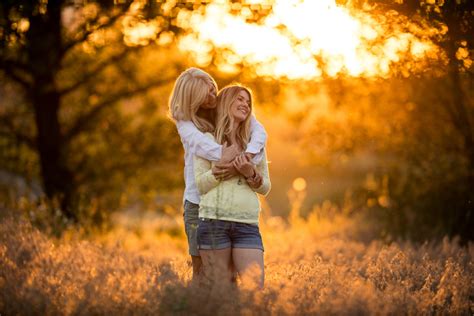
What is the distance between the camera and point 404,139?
35.6ft

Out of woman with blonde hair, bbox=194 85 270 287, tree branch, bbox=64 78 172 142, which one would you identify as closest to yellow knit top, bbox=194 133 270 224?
woman with blonde hair, bbox=194 85 270 287

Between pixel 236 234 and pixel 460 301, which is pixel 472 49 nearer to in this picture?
pixel 460 301

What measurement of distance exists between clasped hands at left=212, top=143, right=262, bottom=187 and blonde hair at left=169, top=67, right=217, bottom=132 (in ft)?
1.53

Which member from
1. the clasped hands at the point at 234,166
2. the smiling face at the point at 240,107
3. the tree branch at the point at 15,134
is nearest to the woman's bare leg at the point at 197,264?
the clasped hands at the point at 234,166

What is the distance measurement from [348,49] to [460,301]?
323cm

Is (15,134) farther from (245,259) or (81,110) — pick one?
(245,259)

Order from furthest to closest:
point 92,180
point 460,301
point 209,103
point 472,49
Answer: point 92,180 < point 472,49 < point 209,103 < point 460,301

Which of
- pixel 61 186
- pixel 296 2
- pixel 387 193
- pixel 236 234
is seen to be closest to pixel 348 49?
pixel 296 2

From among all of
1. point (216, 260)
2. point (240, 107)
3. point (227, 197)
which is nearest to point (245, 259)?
point (216, 260)

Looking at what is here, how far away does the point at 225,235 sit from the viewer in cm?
548

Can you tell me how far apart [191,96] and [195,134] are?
360 mm

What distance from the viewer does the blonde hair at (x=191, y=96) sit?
5707mm

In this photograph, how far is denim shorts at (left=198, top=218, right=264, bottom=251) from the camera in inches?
215

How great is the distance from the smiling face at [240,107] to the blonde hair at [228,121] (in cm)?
2
